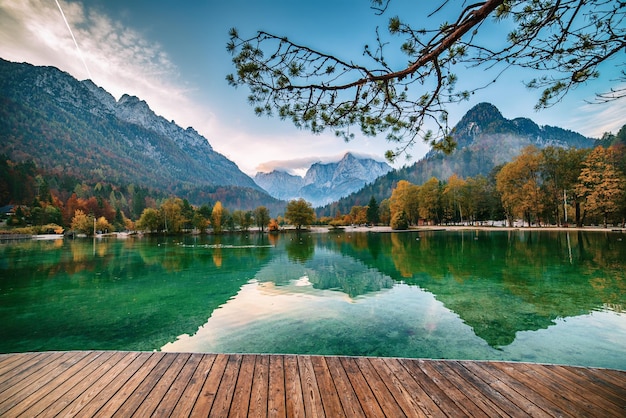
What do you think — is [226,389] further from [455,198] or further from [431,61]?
[455,198]

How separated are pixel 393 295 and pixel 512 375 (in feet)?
27.9

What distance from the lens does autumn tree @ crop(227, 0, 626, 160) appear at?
360 centimetres

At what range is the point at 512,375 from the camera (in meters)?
3.46

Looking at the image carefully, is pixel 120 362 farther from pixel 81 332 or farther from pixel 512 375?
pixel 81 332

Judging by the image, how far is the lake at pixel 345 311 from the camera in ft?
22.9

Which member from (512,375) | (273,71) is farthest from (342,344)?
(273,71)

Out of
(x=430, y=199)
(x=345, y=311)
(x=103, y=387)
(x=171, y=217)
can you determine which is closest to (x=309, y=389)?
(x=103, y=387)

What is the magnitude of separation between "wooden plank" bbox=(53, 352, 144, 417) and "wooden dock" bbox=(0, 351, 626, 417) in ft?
0.04

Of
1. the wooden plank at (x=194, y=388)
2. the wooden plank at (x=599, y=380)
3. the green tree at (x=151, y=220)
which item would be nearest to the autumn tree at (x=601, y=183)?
the wooden plank at (x=599, y=380)

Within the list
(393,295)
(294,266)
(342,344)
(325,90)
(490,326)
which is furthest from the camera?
(294,266)

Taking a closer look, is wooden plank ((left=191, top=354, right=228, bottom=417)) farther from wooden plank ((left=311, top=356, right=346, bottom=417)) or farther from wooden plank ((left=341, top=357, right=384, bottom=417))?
wooden plank ((left=341, top=357, right=384, bottom=417))

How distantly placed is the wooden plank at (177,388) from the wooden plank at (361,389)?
1903 mm

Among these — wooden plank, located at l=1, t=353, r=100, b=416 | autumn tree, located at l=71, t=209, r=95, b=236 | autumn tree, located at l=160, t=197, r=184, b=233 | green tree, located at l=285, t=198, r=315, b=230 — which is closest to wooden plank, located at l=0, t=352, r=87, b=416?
wooden plank, located at l=1, t=353, r=100, b=416

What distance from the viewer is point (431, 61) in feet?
13.8
